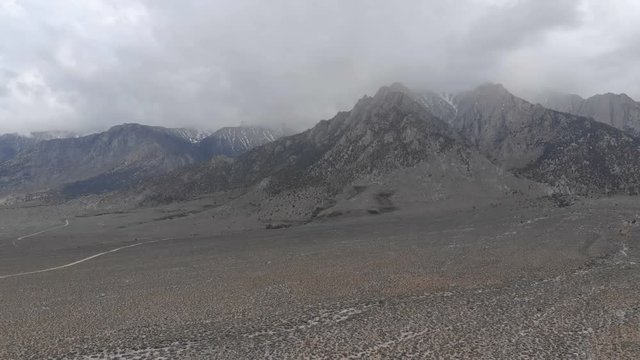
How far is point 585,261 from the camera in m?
59.1

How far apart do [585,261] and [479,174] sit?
115m

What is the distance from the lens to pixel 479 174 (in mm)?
171750

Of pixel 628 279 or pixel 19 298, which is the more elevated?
pixel 19 298

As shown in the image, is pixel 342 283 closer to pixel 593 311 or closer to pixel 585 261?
pixel 593 311

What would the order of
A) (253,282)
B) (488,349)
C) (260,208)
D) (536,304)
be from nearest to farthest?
(488,349) < (536,304) < (253,282) < (260,208)

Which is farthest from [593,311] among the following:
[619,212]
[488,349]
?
[619,212]

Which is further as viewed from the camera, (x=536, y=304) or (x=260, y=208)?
(x=260, y=208)

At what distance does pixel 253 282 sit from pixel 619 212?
96378 mm

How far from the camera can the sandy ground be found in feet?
108

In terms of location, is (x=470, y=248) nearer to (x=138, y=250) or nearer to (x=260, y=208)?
(x=138, y=250)

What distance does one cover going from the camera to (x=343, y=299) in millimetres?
44406

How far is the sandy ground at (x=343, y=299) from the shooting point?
32969 mm

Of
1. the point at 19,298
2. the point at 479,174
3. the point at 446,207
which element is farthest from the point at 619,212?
the point at 19,298

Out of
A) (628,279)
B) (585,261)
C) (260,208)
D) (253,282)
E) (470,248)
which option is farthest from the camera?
(260,208)
